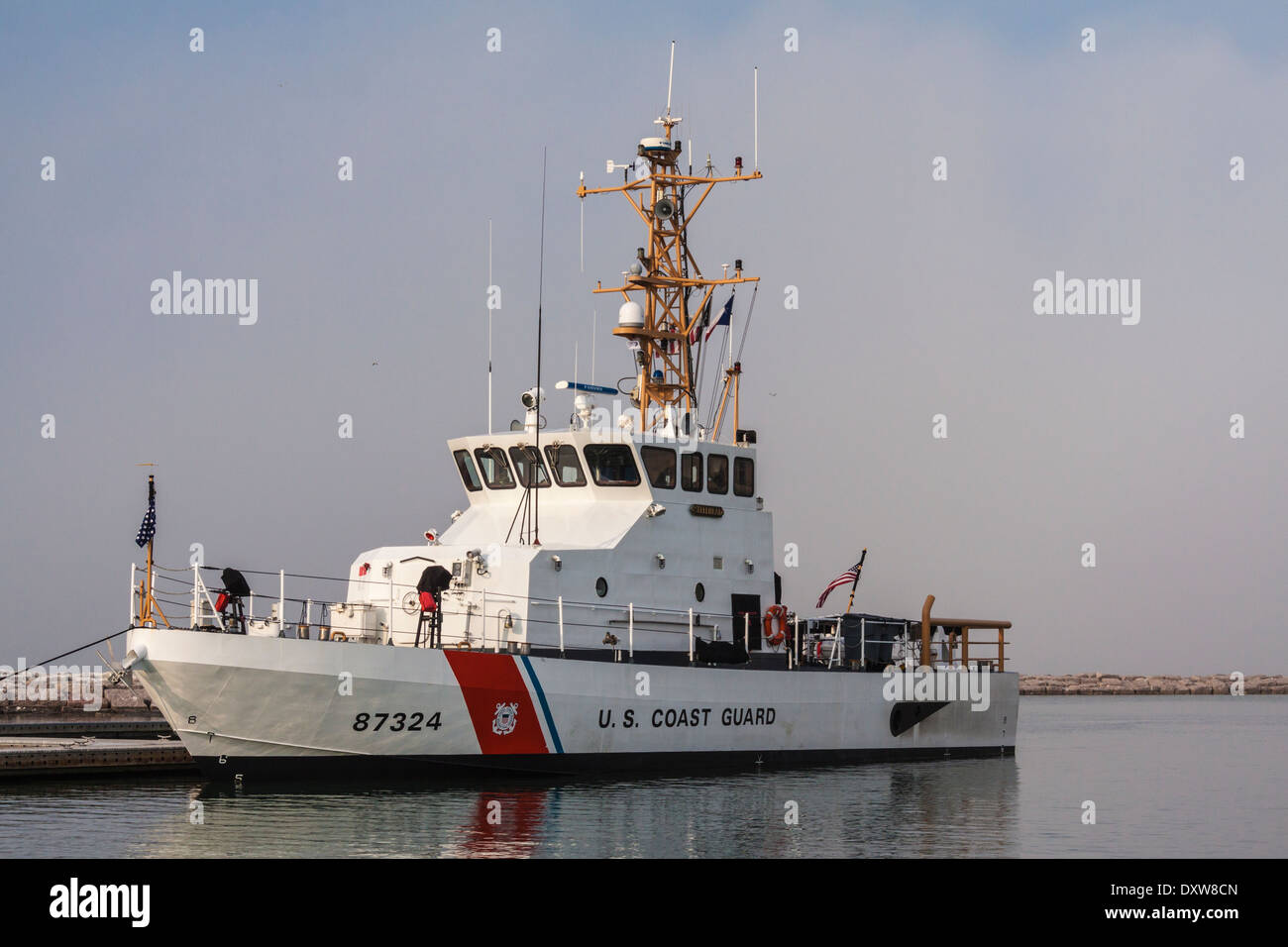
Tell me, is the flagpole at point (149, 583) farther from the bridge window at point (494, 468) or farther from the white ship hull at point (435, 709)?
the bridge window at point (494, 468)

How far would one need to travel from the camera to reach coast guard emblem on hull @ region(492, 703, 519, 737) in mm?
19047

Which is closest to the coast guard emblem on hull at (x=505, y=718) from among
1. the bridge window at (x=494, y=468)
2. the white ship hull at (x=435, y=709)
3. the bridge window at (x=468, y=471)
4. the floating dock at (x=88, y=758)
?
the white ship hull at (x=435, y=709)

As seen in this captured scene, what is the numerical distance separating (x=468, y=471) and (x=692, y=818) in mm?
7861

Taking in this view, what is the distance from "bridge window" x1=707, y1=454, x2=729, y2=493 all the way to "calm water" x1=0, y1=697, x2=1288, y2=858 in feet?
14.9

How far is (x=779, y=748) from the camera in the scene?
2297 centimetres

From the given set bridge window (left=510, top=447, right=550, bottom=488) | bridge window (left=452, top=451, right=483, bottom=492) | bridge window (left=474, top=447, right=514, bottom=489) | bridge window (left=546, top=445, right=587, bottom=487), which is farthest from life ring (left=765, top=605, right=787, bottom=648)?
bridge window (left=452, top=451, right=483, bottom=492)

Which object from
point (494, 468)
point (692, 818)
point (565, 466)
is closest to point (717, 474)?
point (565, 466)

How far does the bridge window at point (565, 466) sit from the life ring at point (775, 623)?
3674 millimetres

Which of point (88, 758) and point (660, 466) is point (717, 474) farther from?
point (88, 758)

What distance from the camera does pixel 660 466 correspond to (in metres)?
22.4
